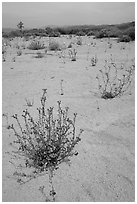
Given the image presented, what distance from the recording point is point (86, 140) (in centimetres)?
305

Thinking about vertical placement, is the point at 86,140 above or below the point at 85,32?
below

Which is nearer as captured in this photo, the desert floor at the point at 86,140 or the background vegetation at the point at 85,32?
the desert floor at the point at 86,140

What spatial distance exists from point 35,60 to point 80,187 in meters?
6.43

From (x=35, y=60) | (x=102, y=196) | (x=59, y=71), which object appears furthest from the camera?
(x=35, y=60)

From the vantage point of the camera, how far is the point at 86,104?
4.17 metres

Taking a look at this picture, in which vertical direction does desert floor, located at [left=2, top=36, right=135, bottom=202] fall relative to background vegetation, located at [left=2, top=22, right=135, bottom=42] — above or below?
below

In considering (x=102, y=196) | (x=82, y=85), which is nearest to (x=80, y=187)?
(x=102, y=196)

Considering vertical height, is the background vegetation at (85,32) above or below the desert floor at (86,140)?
above

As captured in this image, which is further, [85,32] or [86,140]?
[85,32]

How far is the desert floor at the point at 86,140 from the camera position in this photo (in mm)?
2301

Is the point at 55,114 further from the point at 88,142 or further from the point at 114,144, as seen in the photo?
the point at 114,144

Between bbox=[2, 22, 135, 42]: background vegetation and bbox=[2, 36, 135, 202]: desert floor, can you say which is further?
bbox=[2, 22, 135, 42]: background vegetation

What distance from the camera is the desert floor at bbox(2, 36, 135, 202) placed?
2301mm

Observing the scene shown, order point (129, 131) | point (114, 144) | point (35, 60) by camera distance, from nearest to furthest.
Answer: point (114, 144), point (129, 131), point (35, 60)
